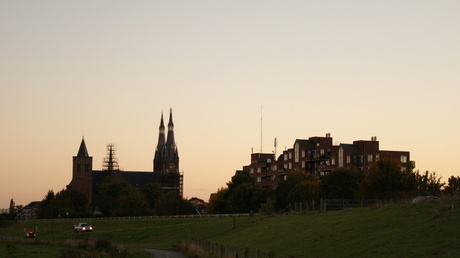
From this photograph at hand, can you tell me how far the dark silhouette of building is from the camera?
525 feet

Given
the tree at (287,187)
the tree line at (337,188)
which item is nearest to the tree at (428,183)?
the tree line at (337,188)

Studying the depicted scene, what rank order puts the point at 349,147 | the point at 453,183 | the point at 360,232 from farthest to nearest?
1. the point at 349,147
2. the point at 453,183
3. the point at 360,232

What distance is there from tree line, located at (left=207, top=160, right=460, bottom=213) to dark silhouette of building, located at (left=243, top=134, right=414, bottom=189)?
2253 cm

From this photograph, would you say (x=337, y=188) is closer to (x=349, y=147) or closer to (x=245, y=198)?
(x=245, y=198)

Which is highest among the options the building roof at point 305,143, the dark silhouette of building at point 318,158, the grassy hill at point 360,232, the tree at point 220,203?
the building roof at point 305,143

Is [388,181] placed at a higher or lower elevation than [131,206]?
higher

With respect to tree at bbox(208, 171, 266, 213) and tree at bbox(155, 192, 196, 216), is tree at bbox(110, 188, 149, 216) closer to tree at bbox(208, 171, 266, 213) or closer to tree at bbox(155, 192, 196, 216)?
tree at bbox(155, 192, 196, 216)

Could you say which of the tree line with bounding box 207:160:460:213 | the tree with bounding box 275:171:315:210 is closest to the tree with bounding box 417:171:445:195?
the tree line with bounding box 207:160:460:213

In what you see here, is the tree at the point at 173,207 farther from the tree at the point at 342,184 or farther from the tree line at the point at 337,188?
the tree at the point at 342,184

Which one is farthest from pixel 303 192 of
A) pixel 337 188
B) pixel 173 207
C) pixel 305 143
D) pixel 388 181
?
pixel 305 143

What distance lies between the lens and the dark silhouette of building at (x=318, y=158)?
525ft

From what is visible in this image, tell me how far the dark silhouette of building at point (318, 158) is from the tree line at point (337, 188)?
73.9ft

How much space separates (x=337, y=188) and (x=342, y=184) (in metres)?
1.14

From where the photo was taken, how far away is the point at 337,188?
400ft
